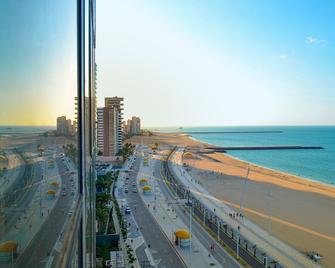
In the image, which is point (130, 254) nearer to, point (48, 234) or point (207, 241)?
point (207, 241)

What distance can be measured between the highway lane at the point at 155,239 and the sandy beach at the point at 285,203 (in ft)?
18.1

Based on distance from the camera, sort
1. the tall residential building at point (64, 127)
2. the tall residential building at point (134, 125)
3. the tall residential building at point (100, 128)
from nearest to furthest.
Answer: the tall residential building at point (64, 127) < the tall residential building at point (100, 128) < the tall residential building at point (134, 125)

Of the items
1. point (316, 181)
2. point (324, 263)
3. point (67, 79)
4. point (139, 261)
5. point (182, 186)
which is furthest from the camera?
point (316, 181)

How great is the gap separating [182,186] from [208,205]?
242 inches

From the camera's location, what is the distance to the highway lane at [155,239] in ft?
37.9

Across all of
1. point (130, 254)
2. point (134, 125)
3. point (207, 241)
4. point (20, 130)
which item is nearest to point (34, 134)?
point (20, 130)

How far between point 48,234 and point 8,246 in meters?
0.28

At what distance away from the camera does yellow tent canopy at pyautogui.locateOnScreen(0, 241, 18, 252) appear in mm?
489

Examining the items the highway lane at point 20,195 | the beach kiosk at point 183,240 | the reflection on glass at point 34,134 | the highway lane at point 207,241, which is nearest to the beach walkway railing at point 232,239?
the highway lane at point 207,241

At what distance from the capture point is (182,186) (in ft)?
86.4

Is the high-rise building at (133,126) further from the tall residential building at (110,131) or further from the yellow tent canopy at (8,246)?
the yellow tent canopy at (8,246)

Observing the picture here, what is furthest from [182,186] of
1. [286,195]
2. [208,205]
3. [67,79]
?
[67,79]

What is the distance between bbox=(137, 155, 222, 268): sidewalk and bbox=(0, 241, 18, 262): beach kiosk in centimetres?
1149

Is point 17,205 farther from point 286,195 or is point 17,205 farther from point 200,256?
point 286,195
